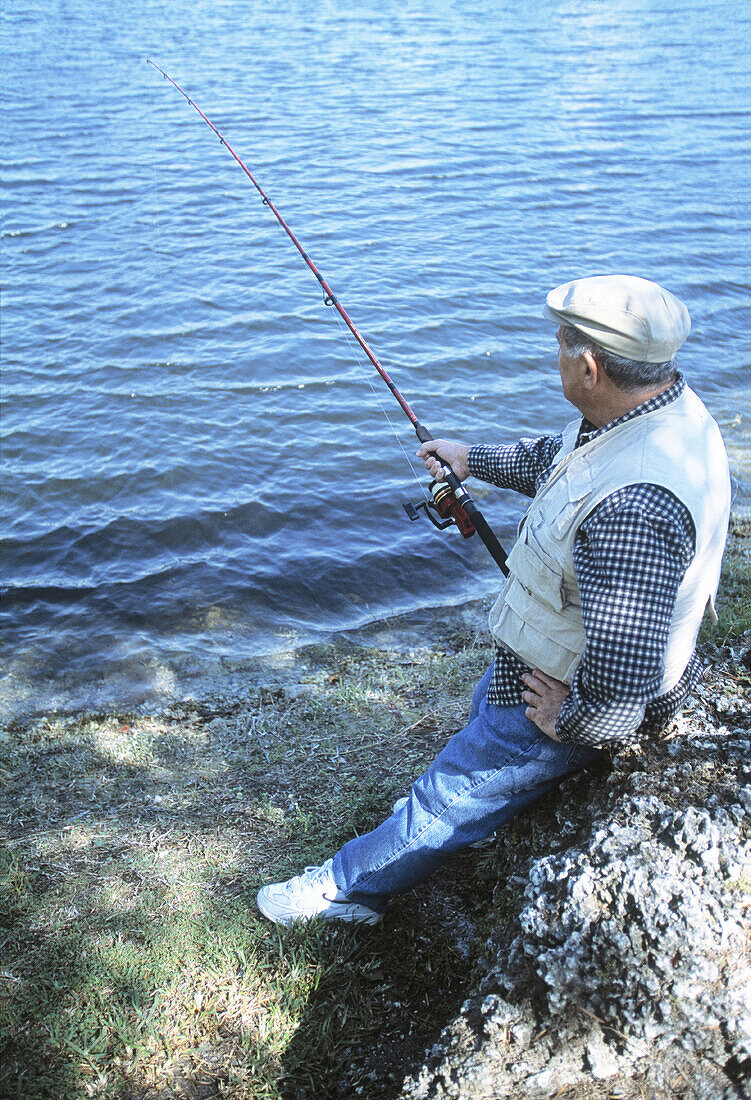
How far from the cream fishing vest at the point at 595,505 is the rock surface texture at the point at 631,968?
1.25 feet

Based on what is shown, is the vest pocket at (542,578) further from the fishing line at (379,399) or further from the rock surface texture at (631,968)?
the fishing line at (379,399)

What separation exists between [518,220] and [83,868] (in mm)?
10829

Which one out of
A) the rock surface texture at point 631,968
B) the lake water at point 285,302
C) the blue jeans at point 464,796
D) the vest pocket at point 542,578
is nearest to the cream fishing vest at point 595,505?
the vest pocket at point 542,578

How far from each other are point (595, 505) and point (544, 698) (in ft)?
1.98

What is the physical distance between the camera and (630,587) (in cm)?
215

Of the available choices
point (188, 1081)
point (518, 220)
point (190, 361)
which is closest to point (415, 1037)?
point (188, 1081)

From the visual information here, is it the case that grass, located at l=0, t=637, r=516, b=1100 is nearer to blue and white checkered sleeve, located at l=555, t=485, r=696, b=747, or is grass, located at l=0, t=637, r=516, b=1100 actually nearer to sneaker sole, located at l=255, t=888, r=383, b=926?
sneaker sole, located at l=255, t=888, r=383, b=926

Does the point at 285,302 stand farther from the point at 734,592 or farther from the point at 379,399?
the point at 734,592

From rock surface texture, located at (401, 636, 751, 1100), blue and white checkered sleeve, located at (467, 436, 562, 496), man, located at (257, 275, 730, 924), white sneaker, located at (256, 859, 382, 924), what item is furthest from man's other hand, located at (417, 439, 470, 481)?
white sneaker, located at (256, 859, 382, 924)

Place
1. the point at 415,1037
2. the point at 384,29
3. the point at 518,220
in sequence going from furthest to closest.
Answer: the point at 384,29 < the point at 518,220 < the point at 415,1037

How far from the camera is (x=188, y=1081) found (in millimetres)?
2541

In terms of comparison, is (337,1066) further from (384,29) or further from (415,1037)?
(384,29)

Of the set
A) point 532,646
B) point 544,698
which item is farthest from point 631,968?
point 532,646

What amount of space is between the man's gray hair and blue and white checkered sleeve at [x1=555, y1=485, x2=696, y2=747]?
0.32 meters
